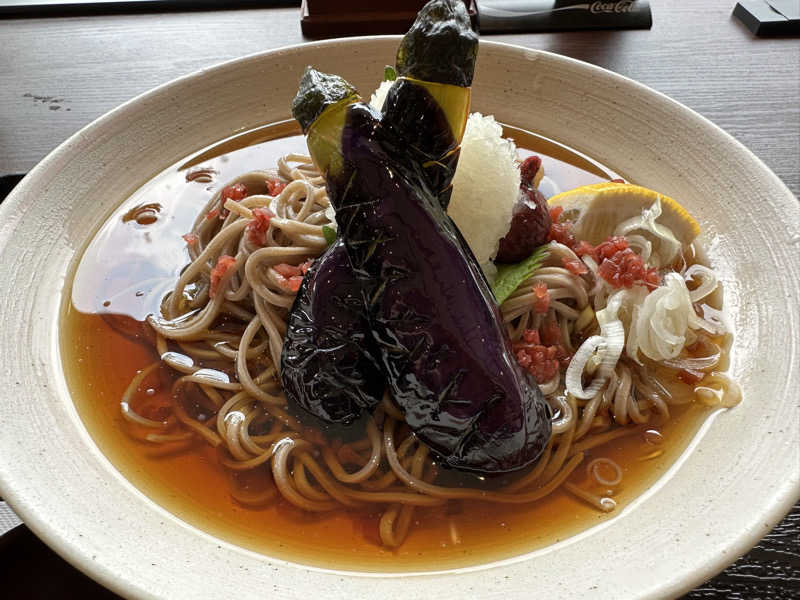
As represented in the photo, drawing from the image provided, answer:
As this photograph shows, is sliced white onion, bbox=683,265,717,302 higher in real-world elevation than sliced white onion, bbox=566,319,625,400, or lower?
higher

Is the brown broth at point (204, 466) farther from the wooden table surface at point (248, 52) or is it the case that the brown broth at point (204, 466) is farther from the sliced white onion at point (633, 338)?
the wooden table surface at point (248, 52)

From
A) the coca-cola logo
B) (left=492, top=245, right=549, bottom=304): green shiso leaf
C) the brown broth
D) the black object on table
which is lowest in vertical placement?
the brown broth

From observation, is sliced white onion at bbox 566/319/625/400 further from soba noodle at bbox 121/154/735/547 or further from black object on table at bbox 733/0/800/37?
black object on table at bbox 733/0/800/37

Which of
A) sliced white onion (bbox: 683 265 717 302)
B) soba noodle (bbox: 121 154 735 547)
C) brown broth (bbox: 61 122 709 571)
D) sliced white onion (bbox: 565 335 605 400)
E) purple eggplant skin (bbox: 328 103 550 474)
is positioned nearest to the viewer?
purple eggplant skin (bbox: 328 103 550 474)

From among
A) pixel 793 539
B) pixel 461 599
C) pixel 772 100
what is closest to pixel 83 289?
pixel 461 599

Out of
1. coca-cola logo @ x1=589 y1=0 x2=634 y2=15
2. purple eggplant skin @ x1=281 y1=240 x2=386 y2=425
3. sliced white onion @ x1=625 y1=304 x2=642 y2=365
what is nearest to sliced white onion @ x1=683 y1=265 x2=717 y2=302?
sliced white onion @ x1=625 y1=304 x2=642 y2=365

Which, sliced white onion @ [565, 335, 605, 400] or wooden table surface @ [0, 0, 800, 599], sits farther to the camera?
wooden table surface @ [0, 0, 800, 599]

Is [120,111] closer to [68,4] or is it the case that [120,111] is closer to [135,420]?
[135,420]
